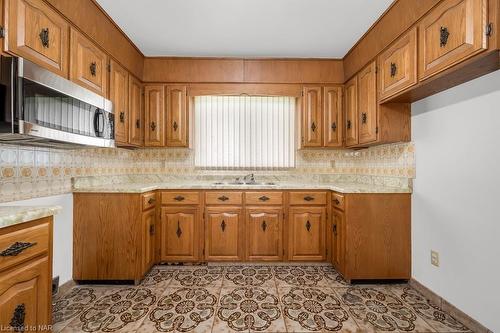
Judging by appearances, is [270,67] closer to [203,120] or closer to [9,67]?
[203,120]

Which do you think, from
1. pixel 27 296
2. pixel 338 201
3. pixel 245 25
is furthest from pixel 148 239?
pixel 245 25

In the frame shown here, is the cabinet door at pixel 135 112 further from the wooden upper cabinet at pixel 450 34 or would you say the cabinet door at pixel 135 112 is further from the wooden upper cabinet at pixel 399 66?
the wooden upper cabinet at pixel 450 34

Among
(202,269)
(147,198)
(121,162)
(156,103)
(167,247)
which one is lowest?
(202,269)

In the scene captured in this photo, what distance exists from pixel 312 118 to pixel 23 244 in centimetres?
287

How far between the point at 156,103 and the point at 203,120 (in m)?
0.62

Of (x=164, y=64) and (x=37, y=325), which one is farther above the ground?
(x=164, y=64)

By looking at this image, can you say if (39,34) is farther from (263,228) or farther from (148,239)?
(263,228)

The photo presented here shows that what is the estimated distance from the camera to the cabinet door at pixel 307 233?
9.19 ft

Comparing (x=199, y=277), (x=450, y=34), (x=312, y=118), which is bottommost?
(x=199, y=277)

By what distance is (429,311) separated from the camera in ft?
6.40

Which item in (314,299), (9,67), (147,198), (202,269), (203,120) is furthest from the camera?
(203,120)

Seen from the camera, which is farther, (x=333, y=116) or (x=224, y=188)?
(x=333, y=116)

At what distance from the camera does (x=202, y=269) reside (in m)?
2.74

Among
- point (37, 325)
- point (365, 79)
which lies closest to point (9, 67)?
point (37, 325)
